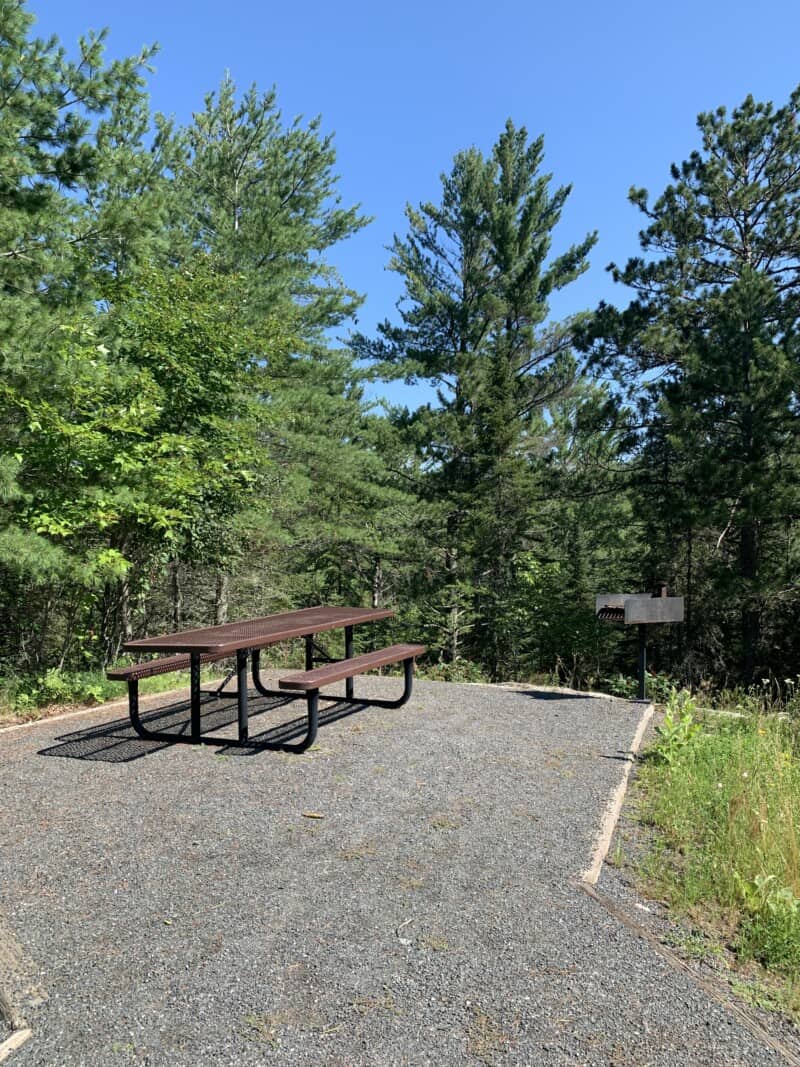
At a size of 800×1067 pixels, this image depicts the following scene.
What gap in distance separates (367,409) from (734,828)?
42.1ft

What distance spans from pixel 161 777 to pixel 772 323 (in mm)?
10437

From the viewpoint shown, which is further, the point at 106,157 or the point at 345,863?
the point at 106,157

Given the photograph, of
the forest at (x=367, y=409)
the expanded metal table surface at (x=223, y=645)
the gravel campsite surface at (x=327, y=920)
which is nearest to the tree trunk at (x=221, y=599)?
the forest at (x=367, y=409)

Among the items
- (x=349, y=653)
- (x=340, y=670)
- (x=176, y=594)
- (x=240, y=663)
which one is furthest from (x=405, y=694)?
(x=176, y=594)

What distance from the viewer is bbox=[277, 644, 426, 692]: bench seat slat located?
14.0 feet

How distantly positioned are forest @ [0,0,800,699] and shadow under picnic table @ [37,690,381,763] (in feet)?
4.11

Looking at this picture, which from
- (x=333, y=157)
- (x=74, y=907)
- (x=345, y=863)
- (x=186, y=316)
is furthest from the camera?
(x=333, y=157)

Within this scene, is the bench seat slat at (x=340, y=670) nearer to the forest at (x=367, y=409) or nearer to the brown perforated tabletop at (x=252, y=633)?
the brown perforated tabletop at (x=252, y=633)

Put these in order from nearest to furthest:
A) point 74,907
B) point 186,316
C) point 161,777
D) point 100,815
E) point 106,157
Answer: point 74,907, point 100,815, point 161,777, point 106,157, point 186,316

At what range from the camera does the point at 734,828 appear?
3266mm

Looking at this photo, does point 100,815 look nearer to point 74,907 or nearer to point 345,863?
point 74,907

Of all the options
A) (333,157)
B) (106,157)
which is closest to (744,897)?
(106,157)

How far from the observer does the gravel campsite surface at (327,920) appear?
194 cm

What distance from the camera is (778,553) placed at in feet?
37.0
